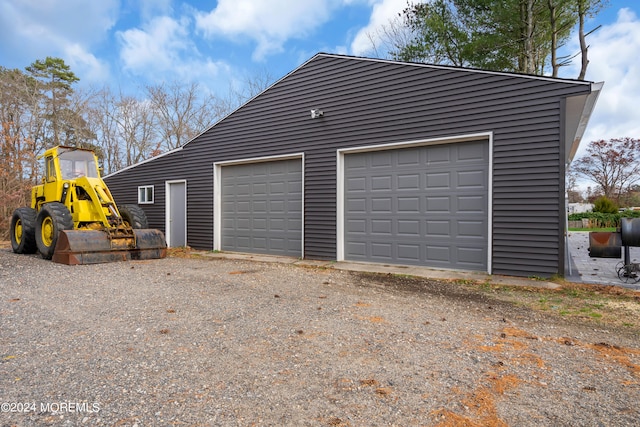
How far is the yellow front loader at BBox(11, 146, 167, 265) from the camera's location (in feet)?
24.1

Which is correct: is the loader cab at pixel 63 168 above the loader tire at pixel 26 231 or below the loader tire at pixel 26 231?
above

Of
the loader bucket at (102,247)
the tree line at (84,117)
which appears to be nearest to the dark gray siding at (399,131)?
the loader bucket at (102,247)

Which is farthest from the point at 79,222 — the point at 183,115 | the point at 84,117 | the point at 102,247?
the point at 183,115


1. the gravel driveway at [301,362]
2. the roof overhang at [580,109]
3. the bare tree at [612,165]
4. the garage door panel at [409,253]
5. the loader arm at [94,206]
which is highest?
the bare tree at [612,165]

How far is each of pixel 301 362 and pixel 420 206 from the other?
17.0 ft

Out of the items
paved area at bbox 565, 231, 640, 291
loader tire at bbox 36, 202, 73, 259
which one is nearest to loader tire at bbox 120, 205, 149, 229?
loader tire at bbox 36, 202, 73, 259

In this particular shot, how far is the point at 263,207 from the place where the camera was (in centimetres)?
959

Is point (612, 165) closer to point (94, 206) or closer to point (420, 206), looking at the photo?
point (420, 206)

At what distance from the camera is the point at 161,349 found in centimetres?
298

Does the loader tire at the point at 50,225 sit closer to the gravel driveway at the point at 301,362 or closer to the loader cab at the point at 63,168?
the loader cab at the point at 63,168

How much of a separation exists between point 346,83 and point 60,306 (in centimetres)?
674

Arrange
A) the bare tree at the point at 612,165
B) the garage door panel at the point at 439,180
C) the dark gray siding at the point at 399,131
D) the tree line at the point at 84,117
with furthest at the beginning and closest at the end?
the bare tree at the point at 612,165
the tree line at the point at 84,117
the garage door panel at the point at 439,180
the dark gray siding at the point at 399,131

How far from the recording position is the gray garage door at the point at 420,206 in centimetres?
677

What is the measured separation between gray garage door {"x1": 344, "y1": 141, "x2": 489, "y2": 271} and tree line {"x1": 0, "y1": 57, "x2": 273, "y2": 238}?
51.9 feet
